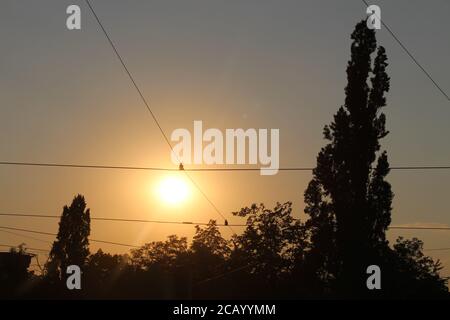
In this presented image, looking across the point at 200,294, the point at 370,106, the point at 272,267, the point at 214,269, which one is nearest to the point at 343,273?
the point at 370,106

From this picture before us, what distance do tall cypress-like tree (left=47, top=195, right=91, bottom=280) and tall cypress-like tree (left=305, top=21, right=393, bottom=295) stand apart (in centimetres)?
3525

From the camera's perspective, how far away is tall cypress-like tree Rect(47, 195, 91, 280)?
207 ft

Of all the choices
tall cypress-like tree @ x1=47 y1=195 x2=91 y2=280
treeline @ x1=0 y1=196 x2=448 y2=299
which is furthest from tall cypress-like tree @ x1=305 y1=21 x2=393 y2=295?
tall cypress-like tree @ x1=47 y1=195 x2=91 y2=280

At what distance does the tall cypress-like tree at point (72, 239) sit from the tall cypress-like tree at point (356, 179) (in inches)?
1388

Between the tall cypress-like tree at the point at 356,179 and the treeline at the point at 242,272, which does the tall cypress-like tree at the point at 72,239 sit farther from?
the tall cypress-like tree at the point at 356,179

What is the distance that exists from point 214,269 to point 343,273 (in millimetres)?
33424

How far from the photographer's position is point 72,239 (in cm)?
6394

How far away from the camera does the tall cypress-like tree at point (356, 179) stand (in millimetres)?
31797

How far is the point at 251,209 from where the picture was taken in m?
63.2
